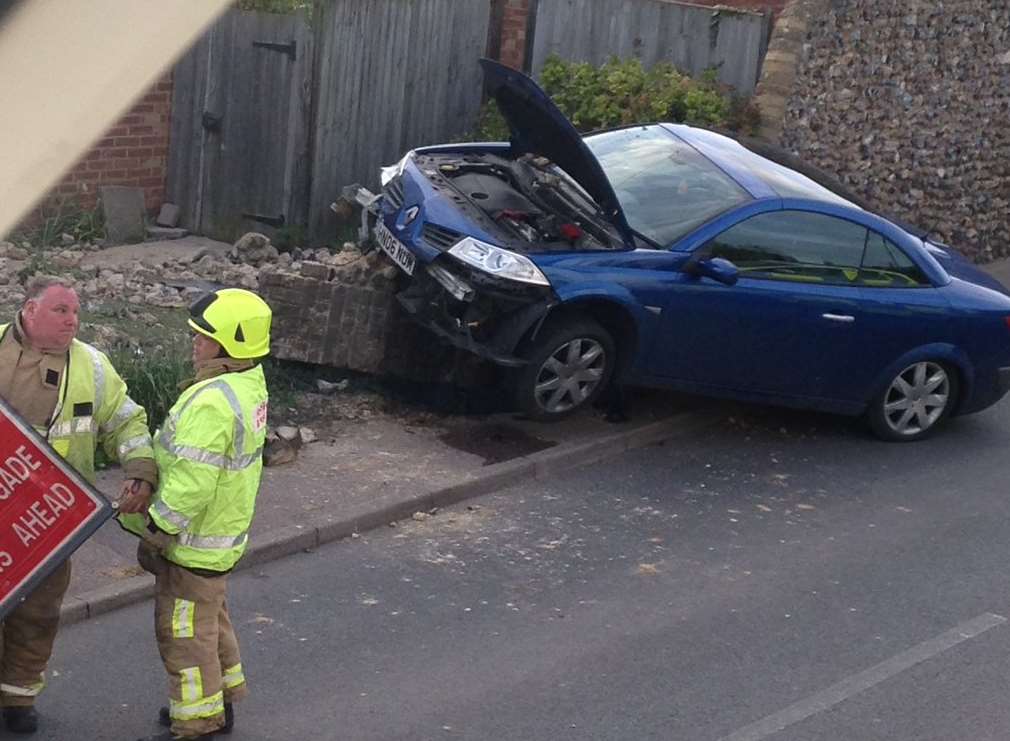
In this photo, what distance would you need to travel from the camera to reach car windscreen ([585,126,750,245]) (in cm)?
847

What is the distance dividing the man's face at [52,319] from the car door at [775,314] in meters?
4.37

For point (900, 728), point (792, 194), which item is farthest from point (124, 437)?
point (792, 194)

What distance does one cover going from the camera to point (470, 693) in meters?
5.34

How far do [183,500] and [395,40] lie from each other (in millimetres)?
8549

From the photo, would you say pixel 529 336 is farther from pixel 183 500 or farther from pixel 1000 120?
pixel 1000 120

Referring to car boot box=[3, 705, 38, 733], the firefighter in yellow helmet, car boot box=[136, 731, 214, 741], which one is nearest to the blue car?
the firefighter in yellow helmet

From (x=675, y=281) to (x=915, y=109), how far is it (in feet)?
20.0

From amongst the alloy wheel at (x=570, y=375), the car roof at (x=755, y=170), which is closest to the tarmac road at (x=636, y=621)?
the alloy wheel at (x=570, y=375)

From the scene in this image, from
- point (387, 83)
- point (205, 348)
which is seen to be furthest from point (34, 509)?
point (387, 83)

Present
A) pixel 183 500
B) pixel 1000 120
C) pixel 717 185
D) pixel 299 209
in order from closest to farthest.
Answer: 1. pixel 183 500
2. pixel 717 185
3. pixel 299 209
4. pixel 1000 120

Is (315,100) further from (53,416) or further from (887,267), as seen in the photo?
(53,416)

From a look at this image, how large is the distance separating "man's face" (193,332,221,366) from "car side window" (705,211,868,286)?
4.40 meters

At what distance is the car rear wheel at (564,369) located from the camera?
7.96 metres

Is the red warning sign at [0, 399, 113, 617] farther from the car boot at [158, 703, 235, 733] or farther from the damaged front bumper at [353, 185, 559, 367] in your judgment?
the damaged front bumper at [353, 185, 559, 367]
